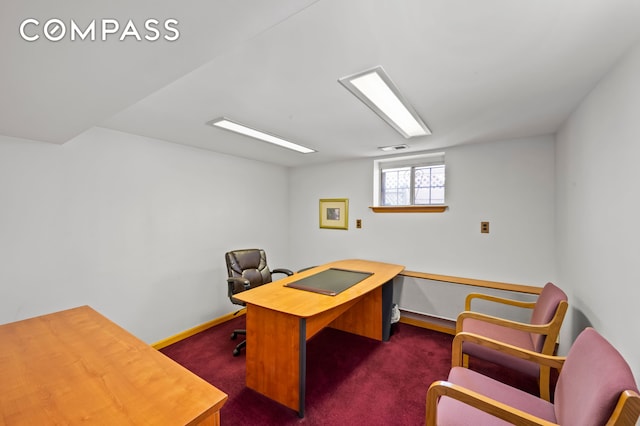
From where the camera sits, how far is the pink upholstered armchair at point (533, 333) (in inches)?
63.0

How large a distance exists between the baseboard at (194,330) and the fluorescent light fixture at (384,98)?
3140 mm

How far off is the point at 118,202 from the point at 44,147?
2.18 feet

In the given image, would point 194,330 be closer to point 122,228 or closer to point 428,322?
point 122,228

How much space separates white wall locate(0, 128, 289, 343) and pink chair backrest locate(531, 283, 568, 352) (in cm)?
329

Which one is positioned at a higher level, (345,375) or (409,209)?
(409,209)

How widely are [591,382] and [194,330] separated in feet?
11.2

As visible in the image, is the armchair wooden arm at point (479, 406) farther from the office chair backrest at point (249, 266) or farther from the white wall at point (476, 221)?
the office chair backrest at point (249, 266)

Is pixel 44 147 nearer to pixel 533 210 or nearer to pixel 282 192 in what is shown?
pixel 282 192

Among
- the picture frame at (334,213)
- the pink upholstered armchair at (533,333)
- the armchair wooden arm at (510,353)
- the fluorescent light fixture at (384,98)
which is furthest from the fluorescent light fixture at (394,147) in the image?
the armchair wooden arm at (510,353)

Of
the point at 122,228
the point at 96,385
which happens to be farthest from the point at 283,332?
the point at 122,228

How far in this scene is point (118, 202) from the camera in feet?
8.18

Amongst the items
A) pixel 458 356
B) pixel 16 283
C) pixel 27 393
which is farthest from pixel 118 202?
pixel 458 356

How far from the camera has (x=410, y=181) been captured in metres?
3.56

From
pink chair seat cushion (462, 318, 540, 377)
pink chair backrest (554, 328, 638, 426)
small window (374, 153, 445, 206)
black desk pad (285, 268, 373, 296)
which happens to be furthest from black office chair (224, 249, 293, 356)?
pink chair backrest (554, 328, 638, 426)
